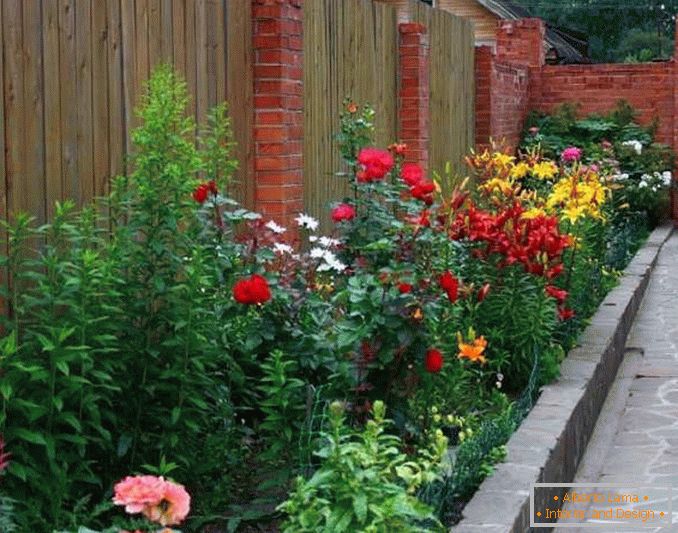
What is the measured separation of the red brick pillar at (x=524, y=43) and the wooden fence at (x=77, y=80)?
16.9 m

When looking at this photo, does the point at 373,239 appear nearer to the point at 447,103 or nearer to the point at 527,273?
the point at 527,273

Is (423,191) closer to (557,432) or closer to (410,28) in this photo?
(557,432)

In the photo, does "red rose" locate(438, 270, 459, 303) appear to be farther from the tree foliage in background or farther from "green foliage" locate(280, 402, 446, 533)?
the tree foliage in background

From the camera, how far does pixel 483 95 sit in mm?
15602

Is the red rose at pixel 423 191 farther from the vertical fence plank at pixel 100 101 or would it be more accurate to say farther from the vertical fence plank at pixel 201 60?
the vertical fence plank at pixel 201 60

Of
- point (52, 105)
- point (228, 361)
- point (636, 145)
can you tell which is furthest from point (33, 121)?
point (636, 145)

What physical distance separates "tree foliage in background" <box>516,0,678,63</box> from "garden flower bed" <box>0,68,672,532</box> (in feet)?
189

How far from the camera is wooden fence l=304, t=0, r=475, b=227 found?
8.65m

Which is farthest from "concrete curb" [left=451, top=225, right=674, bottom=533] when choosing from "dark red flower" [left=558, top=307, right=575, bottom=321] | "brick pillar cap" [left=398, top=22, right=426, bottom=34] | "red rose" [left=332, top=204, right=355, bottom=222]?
"brick pillar cap" [left=398, top=22, right=426, bottom=34]

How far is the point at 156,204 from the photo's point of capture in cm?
481

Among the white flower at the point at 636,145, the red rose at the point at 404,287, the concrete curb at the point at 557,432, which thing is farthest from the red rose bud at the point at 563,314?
the white flower at the point at 636,145

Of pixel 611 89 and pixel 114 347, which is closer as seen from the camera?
pixel 114 347

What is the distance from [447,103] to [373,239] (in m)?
7.47

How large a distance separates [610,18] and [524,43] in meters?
43.5
